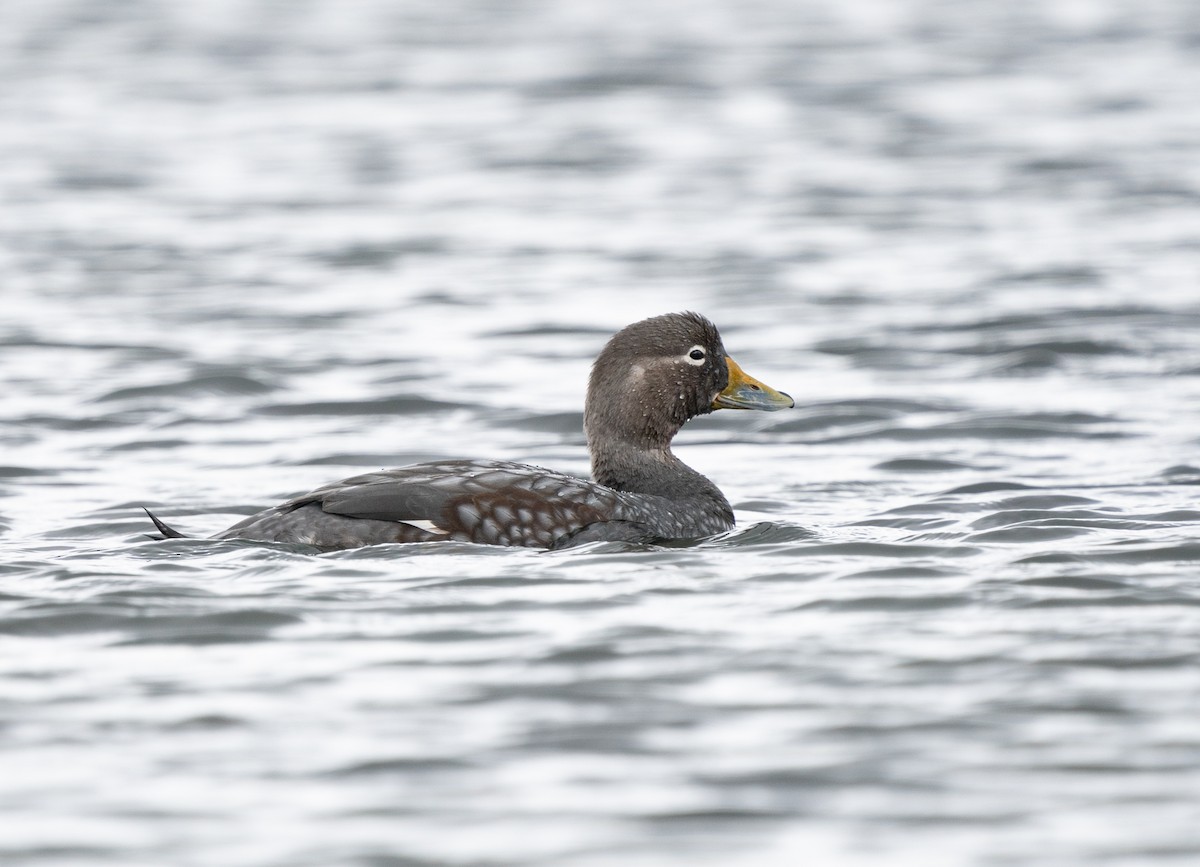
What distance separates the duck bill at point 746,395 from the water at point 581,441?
0.58 m

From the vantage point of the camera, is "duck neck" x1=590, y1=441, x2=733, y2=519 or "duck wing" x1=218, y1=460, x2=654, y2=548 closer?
"duck wing" x1=218, y1=460, x2=654, y2=548

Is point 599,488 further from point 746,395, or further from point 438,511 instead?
point 746,395

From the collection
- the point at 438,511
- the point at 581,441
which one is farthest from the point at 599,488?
the point at 581,441

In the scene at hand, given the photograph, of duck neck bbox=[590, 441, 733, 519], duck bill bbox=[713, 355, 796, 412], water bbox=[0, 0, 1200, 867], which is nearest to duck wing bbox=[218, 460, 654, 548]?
water bbox=[0, 0, 1200, 867]

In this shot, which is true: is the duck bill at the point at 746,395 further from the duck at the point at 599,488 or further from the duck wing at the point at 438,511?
the duck wing at the point at 438,511

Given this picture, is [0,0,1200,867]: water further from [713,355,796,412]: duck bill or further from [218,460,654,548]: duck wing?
[713,355,796,412]: duck bill

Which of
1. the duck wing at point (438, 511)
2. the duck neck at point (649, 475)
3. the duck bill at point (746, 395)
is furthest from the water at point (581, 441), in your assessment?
the duck bill at point (746, 395)

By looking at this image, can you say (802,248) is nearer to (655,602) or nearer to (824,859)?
(655,602)

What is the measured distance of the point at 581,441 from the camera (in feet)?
42.0

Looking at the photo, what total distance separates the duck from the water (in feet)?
0.65

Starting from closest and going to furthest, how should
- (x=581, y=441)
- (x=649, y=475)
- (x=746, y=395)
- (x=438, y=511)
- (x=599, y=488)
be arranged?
(x=438, y=511), (x=599, y=488), (x=649, y=475), (x=746, y=395), (x=581, y=441)

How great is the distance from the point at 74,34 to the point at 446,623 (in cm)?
2870

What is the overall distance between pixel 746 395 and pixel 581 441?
7.93ft

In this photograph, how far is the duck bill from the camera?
1050 centimetres
